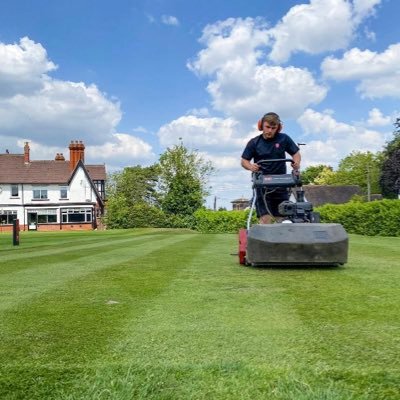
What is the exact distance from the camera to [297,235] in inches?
254

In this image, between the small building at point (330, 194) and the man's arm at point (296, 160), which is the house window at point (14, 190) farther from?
the man's arm at point (296, 160)

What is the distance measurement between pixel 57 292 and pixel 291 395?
3449 mm

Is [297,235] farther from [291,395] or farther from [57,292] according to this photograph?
[291,395]

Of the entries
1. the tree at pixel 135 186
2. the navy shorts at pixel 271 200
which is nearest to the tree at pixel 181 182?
the tree at pixel 135 186

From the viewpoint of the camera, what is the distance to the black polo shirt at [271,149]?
7.44 m

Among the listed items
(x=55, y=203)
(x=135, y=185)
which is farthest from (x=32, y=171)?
(x=135, y=185)

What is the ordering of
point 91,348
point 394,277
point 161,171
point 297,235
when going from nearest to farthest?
point 91,348 < point 394,277 < point 297,235 < point 161,171

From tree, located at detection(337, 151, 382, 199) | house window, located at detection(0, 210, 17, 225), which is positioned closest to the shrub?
house window, located at detection(0, 210, 17, 225)

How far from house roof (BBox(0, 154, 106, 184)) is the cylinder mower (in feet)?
222

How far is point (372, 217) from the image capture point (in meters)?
26.4

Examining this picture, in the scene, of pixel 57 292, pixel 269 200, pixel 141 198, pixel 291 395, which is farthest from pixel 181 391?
pixel 141 198

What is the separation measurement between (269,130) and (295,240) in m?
1.77

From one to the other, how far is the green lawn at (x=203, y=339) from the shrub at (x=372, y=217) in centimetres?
2059

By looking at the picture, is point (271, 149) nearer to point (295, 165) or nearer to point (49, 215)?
point (295, 165)
